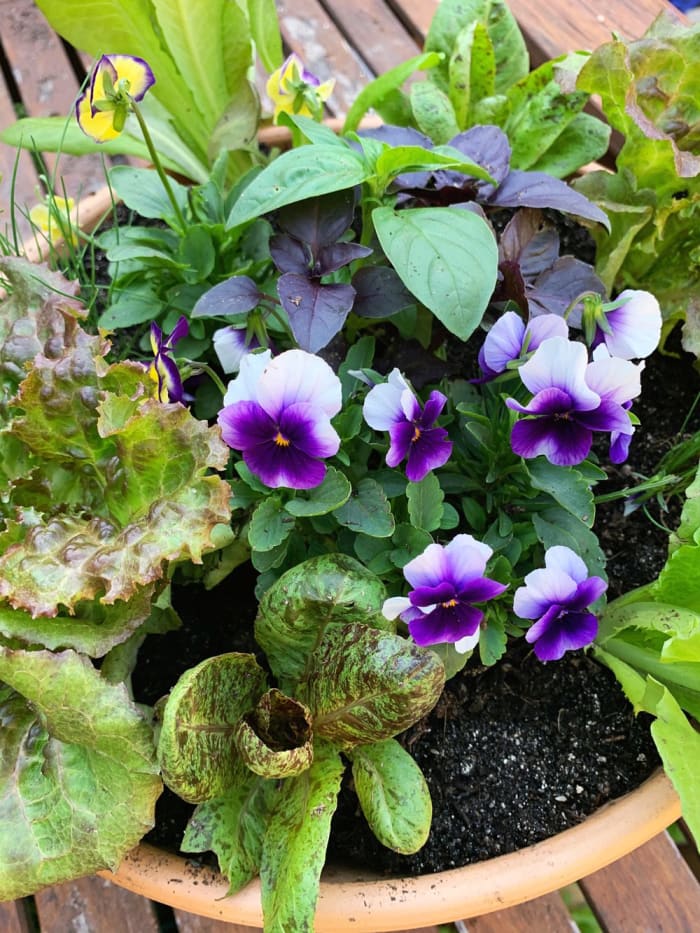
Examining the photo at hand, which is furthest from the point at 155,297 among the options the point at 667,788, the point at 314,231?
the point at 667,788

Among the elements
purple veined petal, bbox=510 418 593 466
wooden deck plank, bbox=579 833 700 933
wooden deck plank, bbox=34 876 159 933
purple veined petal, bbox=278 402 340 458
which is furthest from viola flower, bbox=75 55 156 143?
wooden deck plank, bbox=579 833 700 933

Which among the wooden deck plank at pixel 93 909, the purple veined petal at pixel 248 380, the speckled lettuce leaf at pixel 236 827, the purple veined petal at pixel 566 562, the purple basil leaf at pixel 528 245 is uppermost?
the purple veined petal at pixel 248 380

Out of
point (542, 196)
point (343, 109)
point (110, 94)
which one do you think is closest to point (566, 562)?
point (542, 196)

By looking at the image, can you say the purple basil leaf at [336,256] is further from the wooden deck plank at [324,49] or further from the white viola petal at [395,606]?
the wooden deck plank at [324,49]

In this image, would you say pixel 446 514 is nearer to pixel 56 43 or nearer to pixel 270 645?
pixel 270 645

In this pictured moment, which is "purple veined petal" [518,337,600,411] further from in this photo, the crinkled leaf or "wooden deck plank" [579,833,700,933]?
"wooden deck plank" [579,833,700,933]

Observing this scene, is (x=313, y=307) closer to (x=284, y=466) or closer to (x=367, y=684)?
(x=284, y=466)

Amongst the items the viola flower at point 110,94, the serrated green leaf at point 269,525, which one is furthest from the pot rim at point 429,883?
the viola flower at point 110,94

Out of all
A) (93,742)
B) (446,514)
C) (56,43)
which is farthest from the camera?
(56,43)
